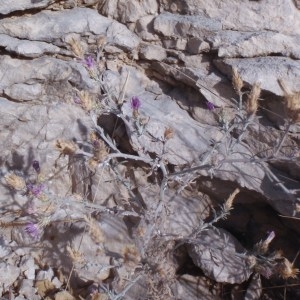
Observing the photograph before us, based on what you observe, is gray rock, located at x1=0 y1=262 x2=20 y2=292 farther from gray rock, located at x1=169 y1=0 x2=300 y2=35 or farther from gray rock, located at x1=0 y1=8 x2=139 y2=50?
gray rock, located at x1=169 y1=0 x2=300 y2=35

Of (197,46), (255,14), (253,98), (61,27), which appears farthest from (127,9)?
(253,98)

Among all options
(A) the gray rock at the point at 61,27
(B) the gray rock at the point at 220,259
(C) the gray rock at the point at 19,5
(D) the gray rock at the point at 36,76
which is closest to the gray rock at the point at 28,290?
(B) the gray rock at the point at 220,259

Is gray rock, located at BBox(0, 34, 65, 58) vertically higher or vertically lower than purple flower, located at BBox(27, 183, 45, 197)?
higher

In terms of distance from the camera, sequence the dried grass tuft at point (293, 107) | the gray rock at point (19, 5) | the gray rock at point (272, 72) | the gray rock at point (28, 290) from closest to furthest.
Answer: the dried grass tuft at point (293, 107), the gray rock at point (272, 72), the gray rock at point (19, 5), the gray rock at point (28, 290)

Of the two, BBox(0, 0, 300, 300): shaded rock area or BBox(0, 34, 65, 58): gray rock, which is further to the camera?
BBox(0, 34, 65, 58): gray rock

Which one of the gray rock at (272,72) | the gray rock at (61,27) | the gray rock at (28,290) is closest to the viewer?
the gray rock at (272,72)

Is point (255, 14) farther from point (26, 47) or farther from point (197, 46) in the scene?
point (26, 47)

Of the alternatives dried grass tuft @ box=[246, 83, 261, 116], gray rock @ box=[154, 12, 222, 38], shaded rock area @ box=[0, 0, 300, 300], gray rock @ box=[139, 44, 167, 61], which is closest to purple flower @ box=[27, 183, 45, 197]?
shaded rock area @ box=[0, 0, 300, 300]

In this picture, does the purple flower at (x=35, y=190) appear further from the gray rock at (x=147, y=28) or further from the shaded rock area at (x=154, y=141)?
the gray rock at (x=147, y=28)

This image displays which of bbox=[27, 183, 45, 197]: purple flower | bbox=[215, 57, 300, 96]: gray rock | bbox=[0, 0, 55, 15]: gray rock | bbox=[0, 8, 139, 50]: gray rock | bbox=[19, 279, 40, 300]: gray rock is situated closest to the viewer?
bbox=[27, 183, 45, 197]: purple flower
